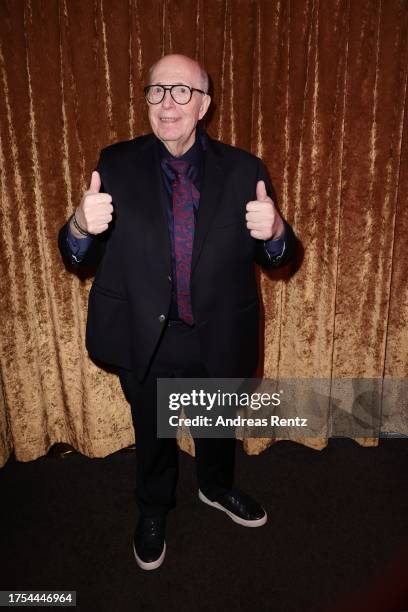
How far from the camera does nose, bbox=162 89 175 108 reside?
1665 millimetres

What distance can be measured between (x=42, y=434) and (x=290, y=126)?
6.64ft

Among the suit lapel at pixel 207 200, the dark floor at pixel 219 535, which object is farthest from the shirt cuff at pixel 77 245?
the dark floor at pixel 219 535

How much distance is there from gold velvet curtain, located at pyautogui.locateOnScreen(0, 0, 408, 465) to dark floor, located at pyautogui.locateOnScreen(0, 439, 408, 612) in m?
0.26

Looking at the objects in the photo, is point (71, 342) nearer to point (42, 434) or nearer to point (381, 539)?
point (42, 434)

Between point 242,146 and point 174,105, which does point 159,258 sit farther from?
point 242,146

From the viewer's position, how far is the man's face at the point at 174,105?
5.48 ft

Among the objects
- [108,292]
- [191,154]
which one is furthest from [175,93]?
[108,292]

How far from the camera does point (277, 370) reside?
8.89ft

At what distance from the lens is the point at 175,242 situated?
173 centimetres

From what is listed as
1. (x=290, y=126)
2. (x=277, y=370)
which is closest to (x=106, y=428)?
(x=277, y=370)

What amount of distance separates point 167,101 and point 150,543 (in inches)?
68.7

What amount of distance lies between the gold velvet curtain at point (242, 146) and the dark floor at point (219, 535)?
0.85ft

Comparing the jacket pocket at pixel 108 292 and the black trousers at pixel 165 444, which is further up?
the jacket pocket at pixel 108 292

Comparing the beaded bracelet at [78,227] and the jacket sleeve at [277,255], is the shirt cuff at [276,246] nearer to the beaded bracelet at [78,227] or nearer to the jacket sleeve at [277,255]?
the jacket sleeve at [277,255]
